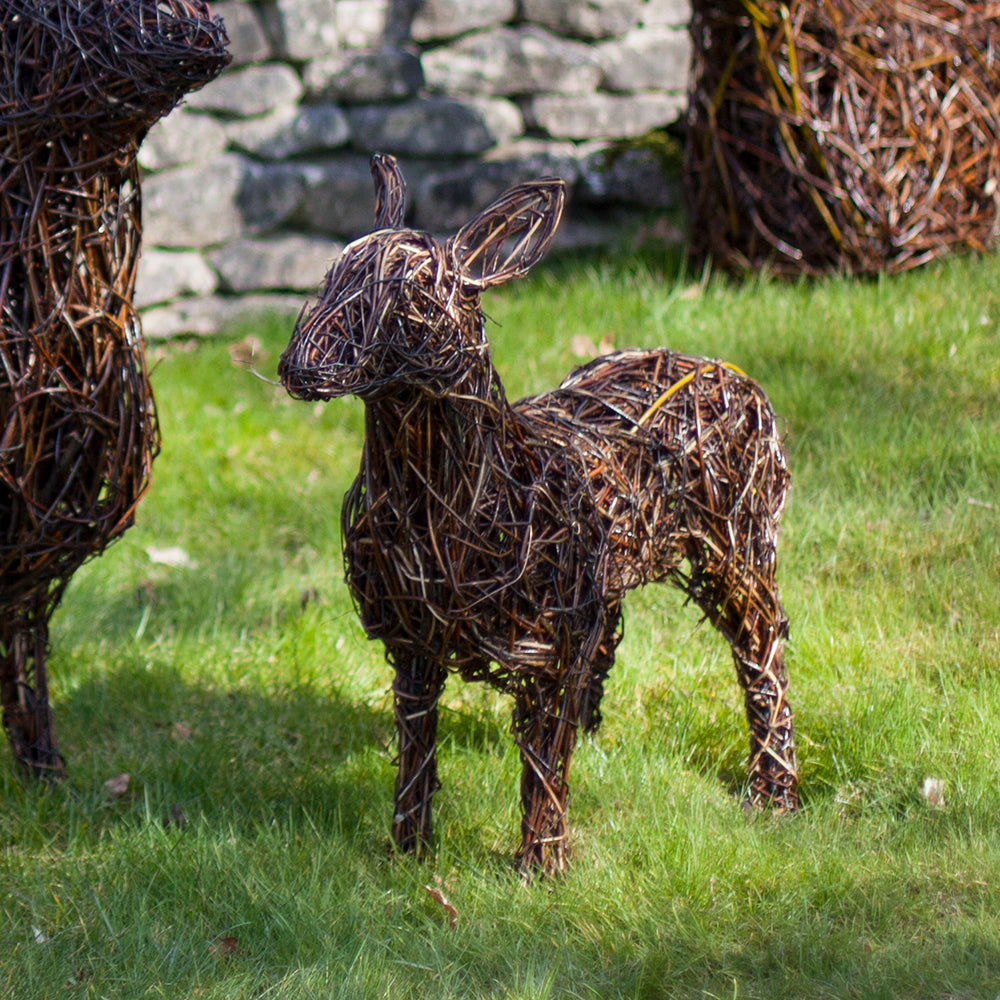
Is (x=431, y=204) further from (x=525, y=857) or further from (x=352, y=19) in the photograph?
(x=525, y=857)

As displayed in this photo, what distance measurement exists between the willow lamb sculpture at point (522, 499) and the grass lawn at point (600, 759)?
22cm

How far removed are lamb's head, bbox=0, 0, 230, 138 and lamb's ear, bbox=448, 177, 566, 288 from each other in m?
0.75

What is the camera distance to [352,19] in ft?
20.2

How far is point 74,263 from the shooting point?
257cm

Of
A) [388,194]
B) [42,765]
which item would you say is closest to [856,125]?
[388,194]

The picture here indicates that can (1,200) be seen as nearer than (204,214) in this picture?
Yes

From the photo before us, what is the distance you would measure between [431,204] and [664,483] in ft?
13.7

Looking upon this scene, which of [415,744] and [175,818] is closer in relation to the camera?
[415,744]

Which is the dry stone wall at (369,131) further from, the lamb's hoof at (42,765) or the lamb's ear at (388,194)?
the lamb's ear at (388,194)

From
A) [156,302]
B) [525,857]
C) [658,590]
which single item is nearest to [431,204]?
[156,302]

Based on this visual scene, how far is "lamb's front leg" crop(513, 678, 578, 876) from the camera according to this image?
8.02 feet

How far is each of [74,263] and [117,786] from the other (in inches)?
55.0

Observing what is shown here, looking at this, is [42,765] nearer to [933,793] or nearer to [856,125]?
[933,793]

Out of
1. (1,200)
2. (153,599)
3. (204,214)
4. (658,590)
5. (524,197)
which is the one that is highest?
(524,197)
